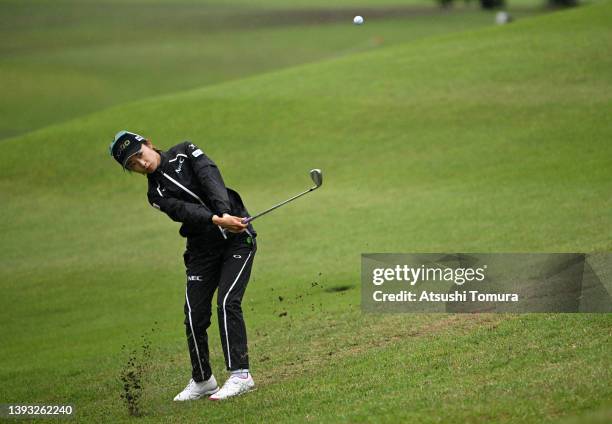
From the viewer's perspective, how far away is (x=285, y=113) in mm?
32531

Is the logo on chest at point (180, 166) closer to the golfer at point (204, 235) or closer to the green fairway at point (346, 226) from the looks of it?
the golfer at point (204, 235)

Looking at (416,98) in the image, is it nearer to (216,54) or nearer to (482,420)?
(482,420)

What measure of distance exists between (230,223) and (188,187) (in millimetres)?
700

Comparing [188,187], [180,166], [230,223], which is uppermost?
[180,166]

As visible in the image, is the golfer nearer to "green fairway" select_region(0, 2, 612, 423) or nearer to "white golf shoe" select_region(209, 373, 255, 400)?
"white golf shoe" select_region(209, 373, 255, 400)

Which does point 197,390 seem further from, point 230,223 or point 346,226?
point 346,226

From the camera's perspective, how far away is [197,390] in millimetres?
10273

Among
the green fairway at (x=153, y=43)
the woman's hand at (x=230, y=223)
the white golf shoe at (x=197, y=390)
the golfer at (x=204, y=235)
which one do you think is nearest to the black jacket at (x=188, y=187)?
the golfer at (x=204, y=235)

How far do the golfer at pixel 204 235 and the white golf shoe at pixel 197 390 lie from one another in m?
0.11

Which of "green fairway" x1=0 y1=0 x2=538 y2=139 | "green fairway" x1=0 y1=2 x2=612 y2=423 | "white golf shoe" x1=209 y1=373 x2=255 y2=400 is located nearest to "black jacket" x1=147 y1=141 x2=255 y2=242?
"white golf shoe" x1=209 y1=373 x2=255 y2=400

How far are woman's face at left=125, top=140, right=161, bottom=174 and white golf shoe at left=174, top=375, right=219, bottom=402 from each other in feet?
7.84

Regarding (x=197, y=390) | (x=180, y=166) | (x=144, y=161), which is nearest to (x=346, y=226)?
(x=197, y=390)

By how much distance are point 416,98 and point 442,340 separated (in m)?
22.3

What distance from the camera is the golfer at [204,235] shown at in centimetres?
→ 972
